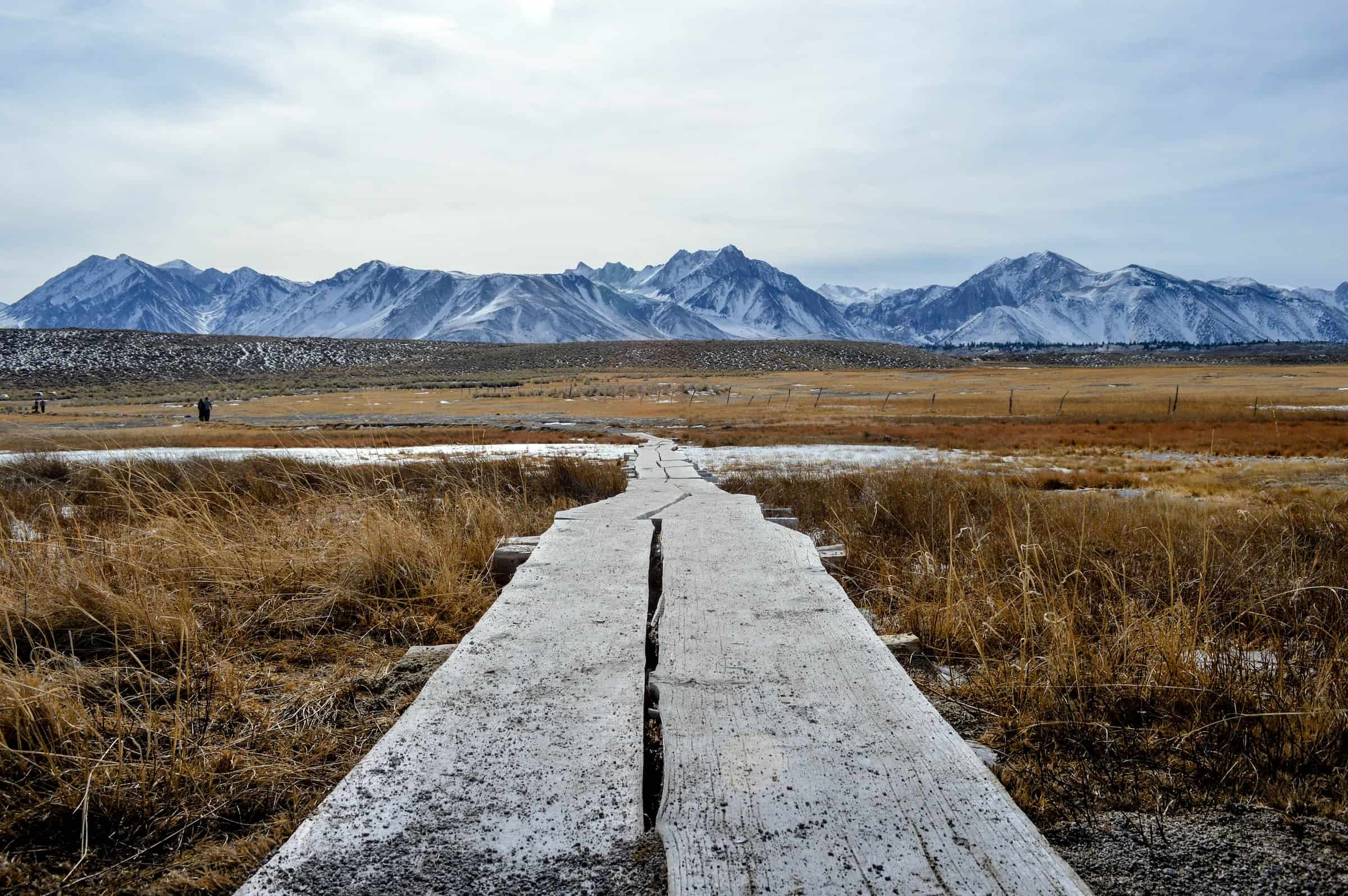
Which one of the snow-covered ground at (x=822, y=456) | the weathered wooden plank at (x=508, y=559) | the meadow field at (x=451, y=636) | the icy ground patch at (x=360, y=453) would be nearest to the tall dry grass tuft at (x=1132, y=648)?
the meadow field at (x=451, y=636)

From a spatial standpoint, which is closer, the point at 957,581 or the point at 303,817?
the point at 303,817

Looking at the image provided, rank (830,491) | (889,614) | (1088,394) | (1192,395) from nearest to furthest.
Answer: (889,614) → (830,491) → (1192,395) → (1088,394)

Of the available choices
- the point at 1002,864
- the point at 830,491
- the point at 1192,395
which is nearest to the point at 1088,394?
the point at 1192,395

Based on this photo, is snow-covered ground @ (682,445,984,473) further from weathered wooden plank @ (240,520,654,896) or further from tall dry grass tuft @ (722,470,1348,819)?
weathered wooden plank @ (240,520,654,896)

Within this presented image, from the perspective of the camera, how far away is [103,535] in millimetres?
5691

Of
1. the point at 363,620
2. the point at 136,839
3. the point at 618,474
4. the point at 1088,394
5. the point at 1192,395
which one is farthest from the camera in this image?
the point at 1088,394

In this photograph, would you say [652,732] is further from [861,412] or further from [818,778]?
[861,412]

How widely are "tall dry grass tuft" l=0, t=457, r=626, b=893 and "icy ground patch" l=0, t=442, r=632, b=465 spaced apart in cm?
509

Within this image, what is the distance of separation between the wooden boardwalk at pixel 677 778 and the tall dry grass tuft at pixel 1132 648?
24.3 inches

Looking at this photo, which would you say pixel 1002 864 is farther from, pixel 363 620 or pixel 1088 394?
pixel 1088 394

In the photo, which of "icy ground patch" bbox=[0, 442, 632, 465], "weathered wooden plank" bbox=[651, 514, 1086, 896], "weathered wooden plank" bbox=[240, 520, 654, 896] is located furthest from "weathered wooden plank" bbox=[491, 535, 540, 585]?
"icy ground patch" bbox=[0, 442, 632, 465]

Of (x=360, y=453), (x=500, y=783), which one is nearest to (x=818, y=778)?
(x=500, y=783)

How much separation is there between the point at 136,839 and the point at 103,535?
4701mm

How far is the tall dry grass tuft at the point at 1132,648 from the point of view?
252 centimetres
